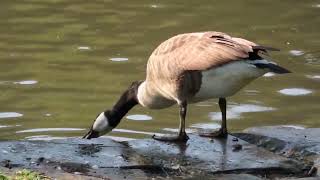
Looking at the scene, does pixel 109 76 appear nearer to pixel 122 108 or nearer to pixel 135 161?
pixel 122 108

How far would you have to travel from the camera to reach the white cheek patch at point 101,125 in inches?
278

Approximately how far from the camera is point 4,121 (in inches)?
330

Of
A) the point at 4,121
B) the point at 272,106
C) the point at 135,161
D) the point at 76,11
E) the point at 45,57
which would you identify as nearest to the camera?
the point at 135,161

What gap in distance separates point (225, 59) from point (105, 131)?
1.61m

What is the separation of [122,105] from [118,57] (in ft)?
11.6

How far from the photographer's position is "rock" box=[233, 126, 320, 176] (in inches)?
241

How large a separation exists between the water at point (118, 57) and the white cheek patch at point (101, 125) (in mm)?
938

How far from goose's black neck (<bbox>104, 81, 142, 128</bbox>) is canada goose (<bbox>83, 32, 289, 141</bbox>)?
0.63ft

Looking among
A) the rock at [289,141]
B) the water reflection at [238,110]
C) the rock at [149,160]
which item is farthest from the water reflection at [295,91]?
the rock at [149,160]

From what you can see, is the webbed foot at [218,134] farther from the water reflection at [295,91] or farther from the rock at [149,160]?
the water reflection at [295,91]

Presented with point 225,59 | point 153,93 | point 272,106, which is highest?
point 225,59

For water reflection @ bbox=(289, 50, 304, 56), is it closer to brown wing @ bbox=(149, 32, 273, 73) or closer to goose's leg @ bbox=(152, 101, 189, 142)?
brown wing @ bbox=(149, 32, 273, 73)

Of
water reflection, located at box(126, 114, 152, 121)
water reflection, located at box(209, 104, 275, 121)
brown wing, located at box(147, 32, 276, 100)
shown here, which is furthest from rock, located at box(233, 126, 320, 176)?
water reflection, located at box(126, 114, 152, 121)

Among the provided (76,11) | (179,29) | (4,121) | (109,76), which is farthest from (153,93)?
(76,11)
